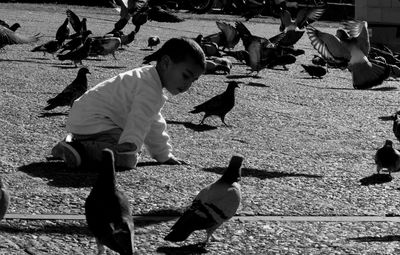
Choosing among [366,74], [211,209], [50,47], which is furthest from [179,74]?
[50,47]

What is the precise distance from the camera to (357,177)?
299 inches

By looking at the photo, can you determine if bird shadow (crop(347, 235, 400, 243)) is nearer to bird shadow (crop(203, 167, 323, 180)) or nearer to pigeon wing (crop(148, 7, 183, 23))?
bird shadow (crop(203, 167, 323, 180))

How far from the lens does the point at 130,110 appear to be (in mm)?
7176

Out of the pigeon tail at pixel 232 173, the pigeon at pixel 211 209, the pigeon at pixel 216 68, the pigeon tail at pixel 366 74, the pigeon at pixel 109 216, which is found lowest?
the pigeon at pixel 216 68

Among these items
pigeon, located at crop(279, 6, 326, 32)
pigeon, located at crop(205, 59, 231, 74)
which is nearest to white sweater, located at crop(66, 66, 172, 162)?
pigeon, located at crop(205, 59, 231, 74)

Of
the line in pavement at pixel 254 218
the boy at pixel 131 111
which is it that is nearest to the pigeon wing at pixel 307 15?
the boy at pixel 131 111

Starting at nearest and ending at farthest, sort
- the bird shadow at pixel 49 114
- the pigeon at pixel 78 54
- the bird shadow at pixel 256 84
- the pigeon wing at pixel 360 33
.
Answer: the bird shadow at pixel 49 114, the pigeon wing at pixel 360 33, the bird shadow at pixel 256 84, the pigeon at pixel 78 54

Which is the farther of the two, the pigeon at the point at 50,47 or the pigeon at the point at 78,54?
the pigeon at the point at 50,47

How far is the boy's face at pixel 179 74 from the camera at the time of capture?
691 cm

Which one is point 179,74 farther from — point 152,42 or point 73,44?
point 152,42

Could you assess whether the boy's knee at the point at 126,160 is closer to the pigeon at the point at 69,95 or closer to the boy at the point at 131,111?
the boy at the point at 131,111

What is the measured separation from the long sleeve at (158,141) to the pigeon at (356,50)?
619 centimetres

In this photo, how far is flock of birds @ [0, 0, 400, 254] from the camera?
459 cm

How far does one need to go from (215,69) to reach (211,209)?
36.7 ft
